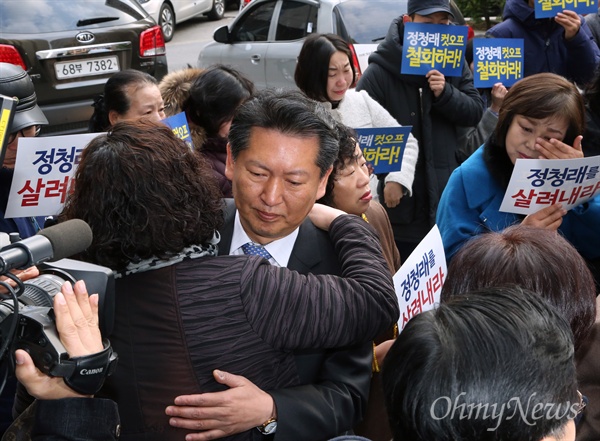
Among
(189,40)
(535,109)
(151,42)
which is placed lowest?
(189,40)

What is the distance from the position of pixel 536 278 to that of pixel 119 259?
103 cm

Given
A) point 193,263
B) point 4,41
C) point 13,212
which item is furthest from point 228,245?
point 4,41

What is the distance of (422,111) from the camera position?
4.65m

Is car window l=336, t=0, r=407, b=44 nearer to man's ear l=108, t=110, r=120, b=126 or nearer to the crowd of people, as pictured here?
man's ear l=108, t=110, r=120, b=126

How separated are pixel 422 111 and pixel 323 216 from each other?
248cm

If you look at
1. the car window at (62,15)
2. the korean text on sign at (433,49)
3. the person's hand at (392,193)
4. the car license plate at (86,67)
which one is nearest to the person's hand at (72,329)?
the person's hand at (392,193)

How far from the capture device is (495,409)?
1389mm

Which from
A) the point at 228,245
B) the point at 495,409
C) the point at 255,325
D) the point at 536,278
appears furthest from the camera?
the point at 228,245

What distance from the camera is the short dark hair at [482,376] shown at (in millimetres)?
1388

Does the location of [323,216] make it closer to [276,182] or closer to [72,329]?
[276,182]

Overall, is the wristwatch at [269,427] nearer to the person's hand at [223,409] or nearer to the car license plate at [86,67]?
the person's hand at [223,409]

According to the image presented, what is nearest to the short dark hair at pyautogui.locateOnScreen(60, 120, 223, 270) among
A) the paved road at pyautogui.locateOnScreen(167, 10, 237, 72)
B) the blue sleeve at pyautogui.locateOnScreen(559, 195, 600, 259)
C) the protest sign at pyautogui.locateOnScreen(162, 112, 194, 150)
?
the protest sign at pyautogui.locateOnScreen(162, 112, 194, 150)

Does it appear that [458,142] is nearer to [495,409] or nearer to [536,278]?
[536,278]

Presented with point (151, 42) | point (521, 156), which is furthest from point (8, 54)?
point (521, 156)
